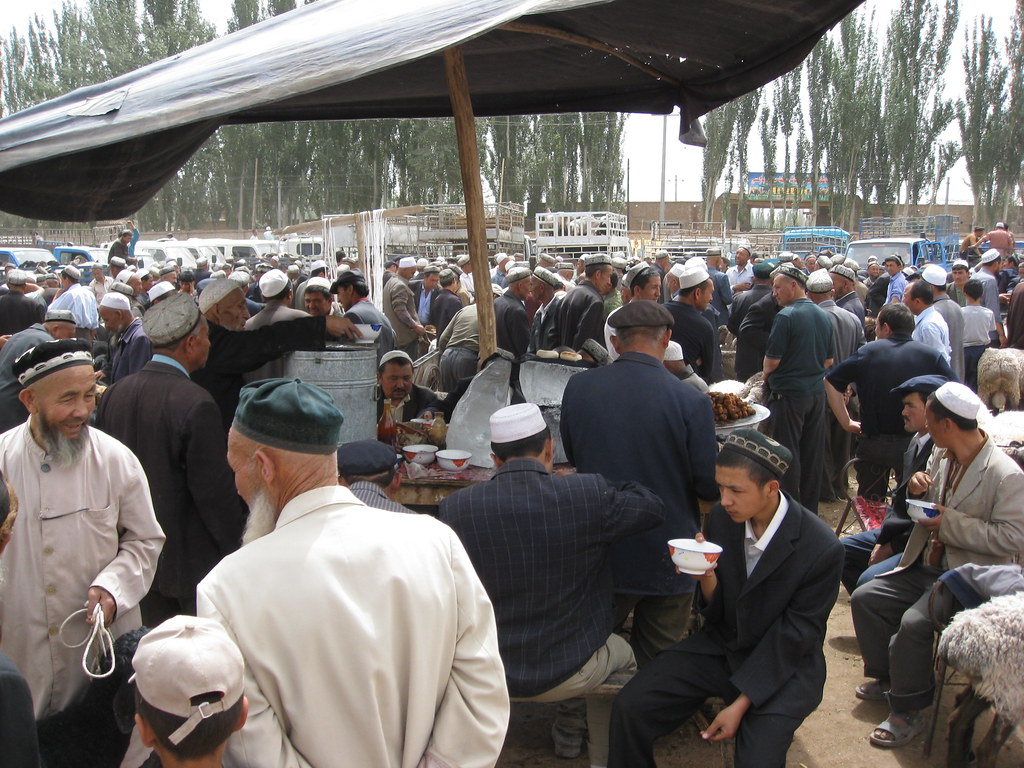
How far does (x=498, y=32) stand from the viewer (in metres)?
4.47

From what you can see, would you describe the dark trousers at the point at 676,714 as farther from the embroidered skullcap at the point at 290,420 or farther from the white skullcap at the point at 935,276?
the white skullcap at the point at 935,276

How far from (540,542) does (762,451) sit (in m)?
0.88

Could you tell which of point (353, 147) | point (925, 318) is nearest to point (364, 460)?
point (925, 318)

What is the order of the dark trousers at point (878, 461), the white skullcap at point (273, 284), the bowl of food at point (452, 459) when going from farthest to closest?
the dark trousers at point (878, 461), the white skullcap at point (273, 284), the bowl of food at point (452, 459)

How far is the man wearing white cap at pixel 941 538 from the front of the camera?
369 centimetres

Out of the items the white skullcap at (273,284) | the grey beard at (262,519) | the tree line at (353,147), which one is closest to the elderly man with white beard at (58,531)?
the grey beard at (262,519)

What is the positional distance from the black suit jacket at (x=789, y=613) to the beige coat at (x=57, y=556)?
2.22m

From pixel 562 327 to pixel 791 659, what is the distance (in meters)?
5.34

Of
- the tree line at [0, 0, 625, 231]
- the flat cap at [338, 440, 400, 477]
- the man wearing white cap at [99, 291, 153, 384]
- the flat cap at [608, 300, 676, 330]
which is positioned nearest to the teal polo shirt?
the flat cap at [608, 300, 676, 330]

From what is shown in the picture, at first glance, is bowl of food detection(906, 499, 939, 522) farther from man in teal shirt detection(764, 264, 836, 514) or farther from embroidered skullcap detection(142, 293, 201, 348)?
embroidered skullcap detection(142, 293, 201, 348)

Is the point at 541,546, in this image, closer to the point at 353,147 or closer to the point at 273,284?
the point at 273,284

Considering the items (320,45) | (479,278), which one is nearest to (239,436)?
(320,45)

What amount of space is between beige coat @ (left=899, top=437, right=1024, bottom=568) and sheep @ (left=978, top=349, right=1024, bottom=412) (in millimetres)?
3232

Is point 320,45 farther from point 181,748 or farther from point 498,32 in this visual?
point 181,748
